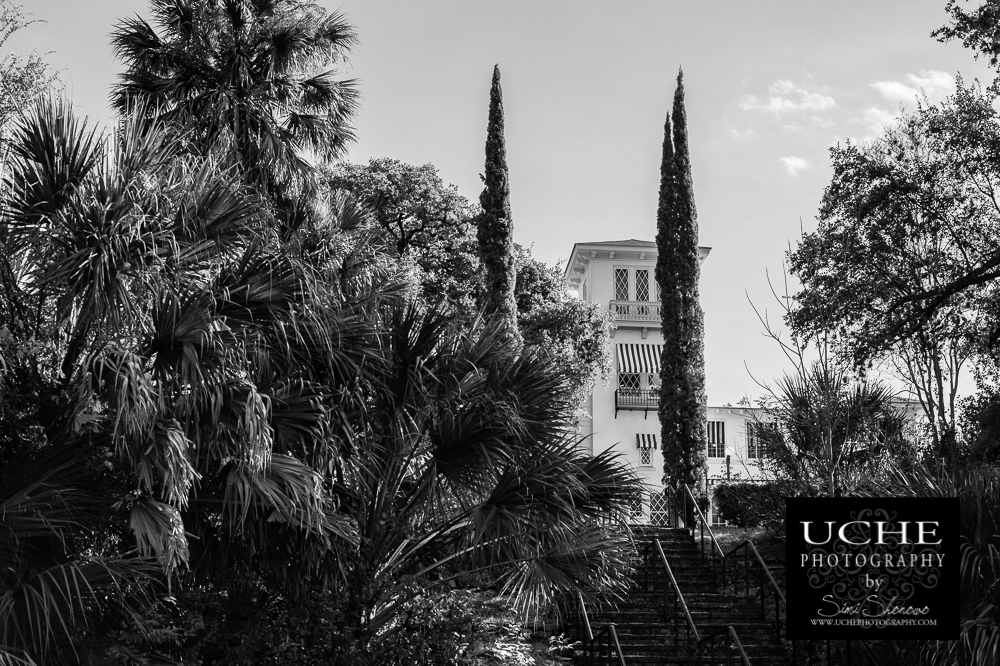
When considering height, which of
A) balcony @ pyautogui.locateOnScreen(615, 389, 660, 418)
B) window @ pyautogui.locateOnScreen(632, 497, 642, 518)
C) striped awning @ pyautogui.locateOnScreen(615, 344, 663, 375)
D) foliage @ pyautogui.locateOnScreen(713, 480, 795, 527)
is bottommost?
foliage @ pyautogui.locateOnScreen(713, 480, 795, 527)

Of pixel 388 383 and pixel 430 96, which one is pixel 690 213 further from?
pixel 388 383

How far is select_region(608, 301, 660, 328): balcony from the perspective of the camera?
40.6m

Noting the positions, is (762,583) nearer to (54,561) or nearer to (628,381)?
(54,561)

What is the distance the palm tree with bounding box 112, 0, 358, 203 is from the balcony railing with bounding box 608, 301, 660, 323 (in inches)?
1089

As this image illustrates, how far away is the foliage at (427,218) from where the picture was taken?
27.5 metres

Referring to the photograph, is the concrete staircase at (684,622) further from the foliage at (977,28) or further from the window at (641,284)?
the window at (641,284)

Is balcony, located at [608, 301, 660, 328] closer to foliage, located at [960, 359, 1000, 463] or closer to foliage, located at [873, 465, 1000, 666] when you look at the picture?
foliage, located at [960, 359, 1000, 463]

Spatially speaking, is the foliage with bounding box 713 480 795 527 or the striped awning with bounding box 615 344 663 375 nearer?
the foliage with bounding box 713 480 795 527

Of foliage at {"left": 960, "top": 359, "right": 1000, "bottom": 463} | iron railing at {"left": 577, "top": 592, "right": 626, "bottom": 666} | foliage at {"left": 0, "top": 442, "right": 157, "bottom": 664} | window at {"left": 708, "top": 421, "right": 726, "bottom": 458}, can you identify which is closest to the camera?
foliage at {"left": 0, "top": 442, "right": 157, "bottom": 664}

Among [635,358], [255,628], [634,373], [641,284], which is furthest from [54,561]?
[641,284]

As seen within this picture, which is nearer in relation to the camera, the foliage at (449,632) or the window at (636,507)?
the foliage at (449,632)

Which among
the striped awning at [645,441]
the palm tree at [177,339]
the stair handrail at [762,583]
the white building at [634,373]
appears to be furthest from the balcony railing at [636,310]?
the palm tree at [177,339]

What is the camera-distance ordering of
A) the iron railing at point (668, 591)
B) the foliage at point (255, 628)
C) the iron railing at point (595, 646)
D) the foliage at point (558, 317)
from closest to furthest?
the foliage at point (255, 628), the iron railing at point (595, 646), the iron railing at point (668, 591), the foliage at point (558, 317)

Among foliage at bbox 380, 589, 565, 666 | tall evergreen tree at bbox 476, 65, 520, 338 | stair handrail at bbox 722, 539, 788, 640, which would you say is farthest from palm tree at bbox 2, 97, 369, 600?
tall evergreen tree at bbox 476, 65, 520, 338
